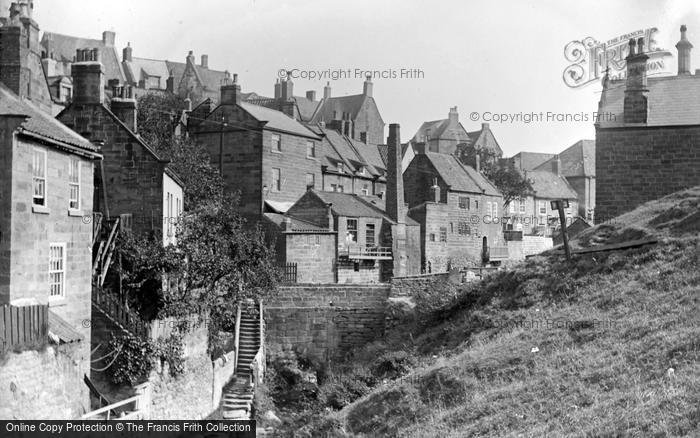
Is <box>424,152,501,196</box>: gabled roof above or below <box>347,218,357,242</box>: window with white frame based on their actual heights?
above

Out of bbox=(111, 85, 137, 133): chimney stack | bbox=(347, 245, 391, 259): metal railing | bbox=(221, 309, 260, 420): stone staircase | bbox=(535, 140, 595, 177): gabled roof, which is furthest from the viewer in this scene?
bbox=(535, 140, 595, 177): gabled roof

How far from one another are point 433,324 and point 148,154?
36.7 ft

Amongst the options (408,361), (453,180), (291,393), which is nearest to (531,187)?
(453,180)

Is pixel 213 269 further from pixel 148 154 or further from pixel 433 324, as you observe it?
pixel 433 324

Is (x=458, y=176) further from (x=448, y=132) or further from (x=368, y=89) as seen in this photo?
(x=448, y=132)

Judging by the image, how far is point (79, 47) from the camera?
9725 cm

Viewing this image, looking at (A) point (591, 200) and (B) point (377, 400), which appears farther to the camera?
(A) point (591, 200)

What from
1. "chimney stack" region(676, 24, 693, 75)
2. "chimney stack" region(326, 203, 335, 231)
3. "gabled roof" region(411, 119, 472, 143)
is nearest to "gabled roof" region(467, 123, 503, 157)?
"gabled roof" region(411, 119, 472, 143)

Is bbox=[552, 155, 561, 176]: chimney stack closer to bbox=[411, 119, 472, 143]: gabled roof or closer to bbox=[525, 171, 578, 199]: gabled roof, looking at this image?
bbox=[525, 171, 578, 199]: gabled roof

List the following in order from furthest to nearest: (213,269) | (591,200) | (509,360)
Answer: (591,200), (213,269), (509,360)

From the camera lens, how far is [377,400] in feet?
62.0

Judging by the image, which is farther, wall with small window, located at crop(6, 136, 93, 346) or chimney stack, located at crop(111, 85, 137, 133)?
chimney stack, located at crop(111, 85, 137, 133)

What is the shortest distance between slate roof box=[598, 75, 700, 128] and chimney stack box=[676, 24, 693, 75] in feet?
16.2

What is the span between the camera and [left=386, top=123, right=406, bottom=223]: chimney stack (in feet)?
176
